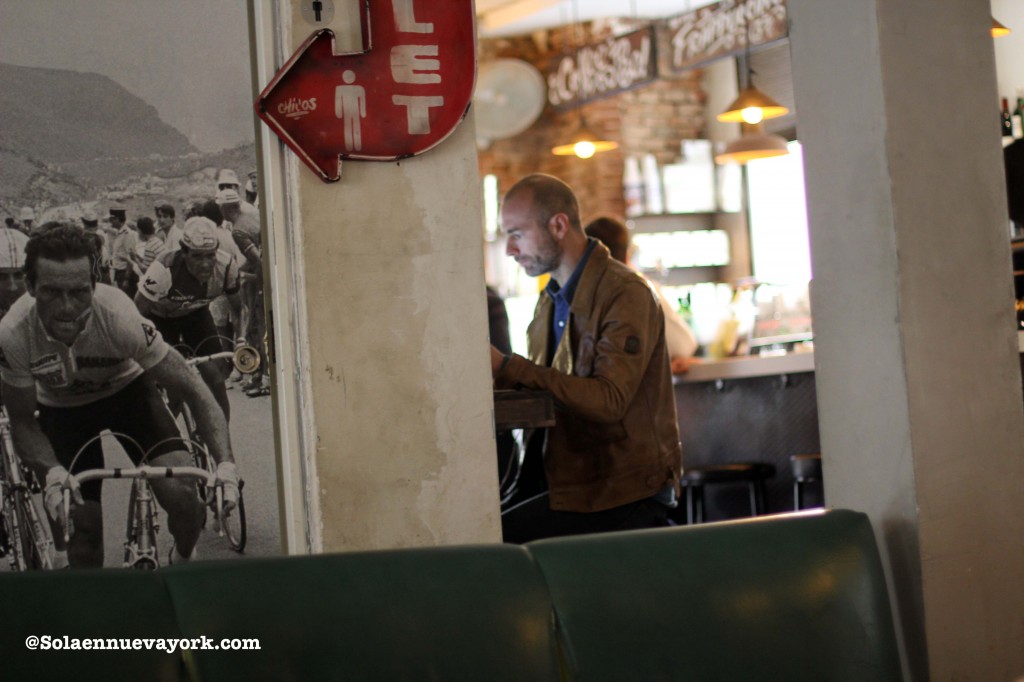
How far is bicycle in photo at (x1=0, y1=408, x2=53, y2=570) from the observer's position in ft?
7.30

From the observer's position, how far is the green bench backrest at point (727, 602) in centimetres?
148

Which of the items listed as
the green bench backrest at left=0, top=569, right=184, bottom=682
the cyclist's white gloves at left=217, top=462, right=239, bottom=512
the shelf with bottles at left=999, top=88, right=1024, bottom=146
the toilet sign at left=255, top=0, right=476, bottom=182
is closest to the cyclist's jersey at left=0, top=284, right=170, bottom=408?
the cyclist's white gloves at left=217, top=462, right=239, bottom=512

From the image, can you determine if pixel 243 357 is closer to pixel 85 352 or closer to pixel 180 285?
pixel 180 285

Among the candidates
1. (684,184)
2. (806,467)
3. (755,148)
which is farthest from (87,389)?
(684,184)

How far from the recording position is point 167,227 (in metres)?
2.29

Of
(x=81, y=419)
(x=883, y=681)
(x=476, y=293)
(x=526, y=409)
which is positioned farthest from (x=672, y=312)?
(x=883, y=681)

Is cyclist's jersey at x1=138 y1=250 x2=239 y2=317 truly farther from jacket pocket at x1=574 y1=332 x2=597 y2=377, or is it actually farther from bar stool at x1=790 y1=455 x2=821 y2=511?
bar stool at x1=790 y1=455 x2=821 y2=511

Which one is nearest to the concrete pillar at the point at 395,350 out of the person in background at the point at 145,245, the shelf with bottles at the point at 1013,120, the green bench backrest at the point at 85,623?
the person in background at the point at 145,245

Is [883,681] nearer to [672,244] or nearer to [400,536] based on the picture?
[400,536]

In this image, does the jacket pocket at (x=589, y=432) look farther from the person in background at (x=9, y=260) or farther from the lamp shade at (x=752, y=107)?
the lamp shade at (x=752, y=107)

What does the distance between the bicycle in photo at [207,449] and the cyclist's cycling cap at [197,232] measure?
0.21 m

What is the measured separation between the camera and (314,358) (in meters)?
2.25

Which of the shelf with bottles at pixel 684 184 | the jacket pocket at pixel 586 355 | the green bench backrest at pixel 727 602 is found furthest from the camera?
the shelf with bottles at pixel 684 184

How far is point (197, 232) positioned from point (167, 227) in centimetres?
6
